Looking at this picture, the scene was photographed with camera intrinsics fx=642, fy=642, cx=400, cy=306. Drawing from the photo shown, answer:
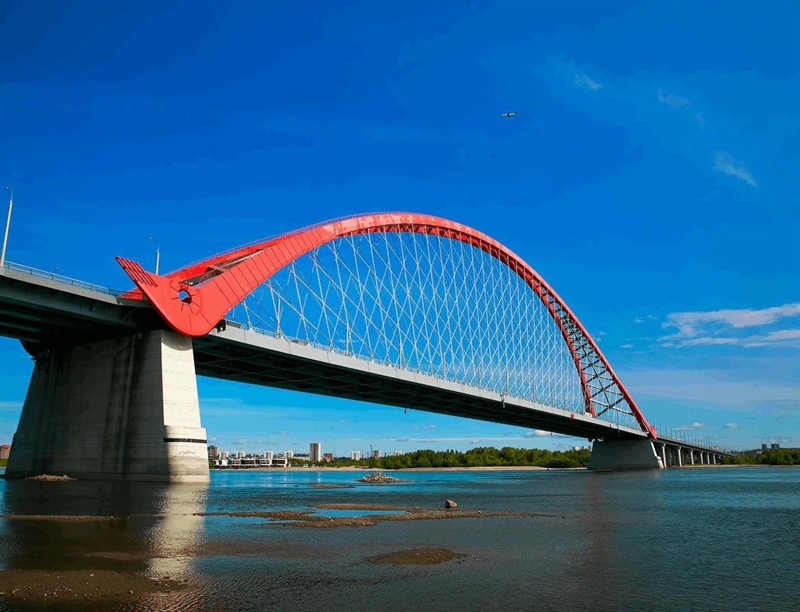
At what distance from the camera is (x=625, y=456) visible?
11394 cm

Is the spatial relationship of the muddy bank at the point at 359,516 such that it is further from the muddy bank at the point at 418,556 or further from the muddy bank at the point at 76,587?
the muddy bank at the point at 76,587

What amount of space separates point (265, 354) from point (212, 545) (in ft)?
110

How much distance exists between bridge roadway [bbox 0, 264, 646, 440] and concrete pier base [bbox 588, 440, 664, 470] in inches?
1512

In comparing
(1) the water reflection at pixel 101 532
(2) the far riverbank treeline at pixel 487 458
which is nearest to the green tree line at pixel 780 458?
(2) the far riverbank treeline at pixel 487 458

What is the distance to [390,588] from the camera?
9.69m

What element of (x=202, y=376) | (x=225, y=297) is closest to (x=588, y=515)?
(x=225, y=297)

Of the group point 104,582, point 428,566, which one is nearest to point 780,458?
point 428,566

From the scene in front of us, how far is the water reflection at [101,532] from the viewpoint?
10.9 metres

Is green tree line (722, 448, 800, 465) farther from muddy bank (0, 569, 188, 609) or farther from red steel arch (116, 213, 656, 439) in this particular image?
muddy bank (0, 569, 188, 609)

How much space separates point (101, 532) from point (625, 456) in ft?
367

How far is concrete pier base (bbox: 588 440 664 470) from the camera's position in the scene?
111 m

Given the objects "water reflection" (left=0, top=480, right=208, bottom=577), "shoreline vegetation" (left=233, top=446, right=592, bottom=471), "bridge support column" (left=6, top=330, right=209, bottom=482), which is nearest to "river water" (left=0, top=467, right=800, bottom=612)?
"water reflection" (left=0, top=480, right=208, bottom=577)

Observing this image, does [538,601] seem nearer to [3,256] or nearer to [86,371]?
[3,256]

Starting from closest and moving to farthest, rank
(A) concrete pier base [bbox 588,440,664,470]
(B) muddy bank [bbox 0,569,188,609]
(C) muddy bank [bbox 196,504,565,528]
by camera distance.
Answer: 1. (B) muddy bank [bbox 0,569,188,609]
2. (C) muddy bank [bbox 196,504,565,528]
3. (A) concrete pier base [bbox 588,440,664,470]
